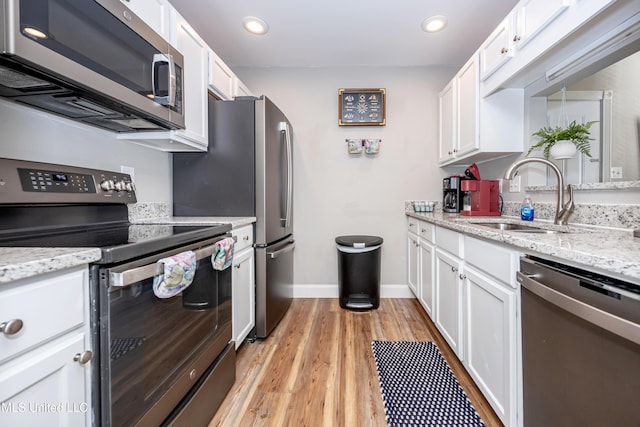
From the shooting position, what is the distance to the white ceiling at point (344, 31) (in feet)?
6.43

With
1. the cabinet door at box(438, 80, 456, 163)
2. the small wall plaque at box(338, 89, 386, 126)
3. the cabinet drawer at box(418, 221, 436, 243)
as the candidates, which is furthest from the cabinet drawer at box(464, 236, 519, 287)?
the small wall plaque at box(338, 89, 386, 126)

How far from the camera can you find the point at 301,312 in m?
2.52

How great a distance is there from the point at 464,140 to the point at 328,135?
1.26 m

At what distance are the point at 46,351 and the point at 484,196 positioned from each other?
2514 mm

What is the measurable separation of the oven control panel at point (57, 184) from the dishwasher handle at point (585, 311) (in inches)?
69.9

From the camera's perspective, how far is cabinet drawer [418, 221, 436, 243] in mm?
2064

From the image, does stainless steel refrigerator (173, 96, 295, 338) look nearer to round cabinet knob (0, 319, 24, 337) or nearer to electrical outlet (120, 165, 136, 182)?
electrical outlet (120, 165, 136, 182)

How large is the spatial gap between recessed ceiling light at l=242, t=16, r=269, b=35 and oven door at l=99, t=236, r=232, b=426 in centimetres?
178

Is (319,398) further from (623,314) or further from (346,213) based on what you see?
(346,213)

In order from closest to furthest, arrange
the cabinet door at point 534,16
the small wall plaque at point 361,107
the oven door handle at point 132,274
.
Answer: the oven door handle at point 132,274, the cabinet door at point 534,16, the small wall plaque at point 361,107

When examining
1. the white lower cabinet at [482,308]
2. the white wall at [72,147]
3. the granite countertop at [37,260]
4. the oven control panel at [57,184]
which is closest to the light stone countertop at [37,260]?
the granite countertop at [37,260]

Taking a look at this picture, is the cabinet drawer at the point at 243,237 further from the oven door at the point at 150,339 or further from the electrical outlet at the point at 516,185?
the electrical outlet at the point at 516,185

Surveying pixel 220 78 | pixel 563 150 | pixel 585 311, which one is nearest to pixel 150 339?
pixel 585 311

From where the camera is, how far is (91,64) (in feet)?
3.21
